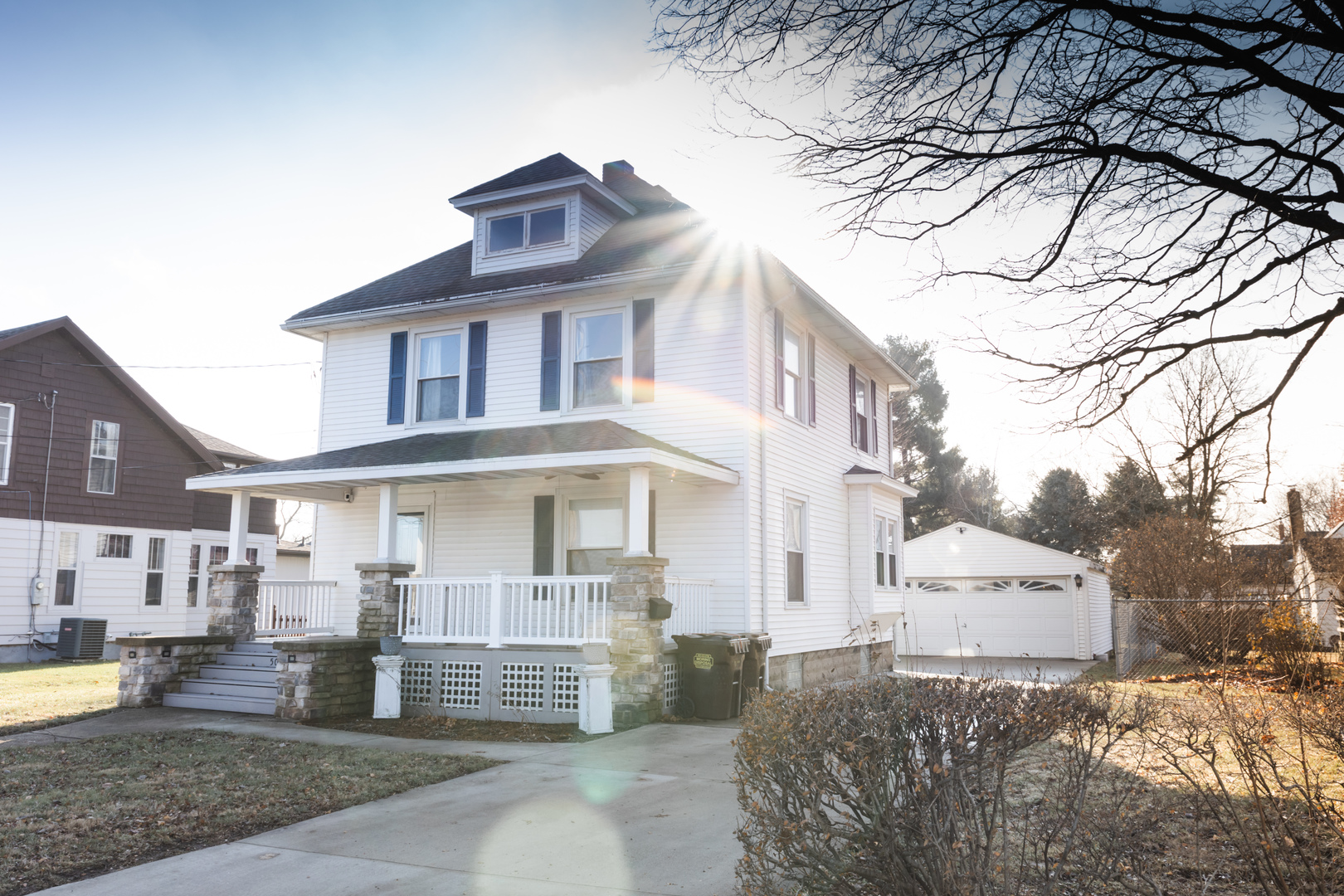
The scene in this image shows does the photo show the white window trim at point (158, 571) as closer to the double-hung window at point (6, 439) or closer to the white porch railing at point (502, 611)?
the double-hung window at point (6, 439)

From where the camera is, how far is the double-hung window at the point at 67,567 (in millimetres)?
19969

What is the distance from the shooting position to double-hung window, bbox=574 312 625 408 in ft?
44.9

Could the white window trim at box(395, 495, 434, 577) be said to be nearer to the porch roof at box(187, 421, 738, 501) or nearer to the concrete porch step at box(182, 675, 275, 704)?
the porch roof at box(187, 421, 738, 501)

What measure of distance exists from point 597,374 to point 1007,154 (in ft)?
30.1

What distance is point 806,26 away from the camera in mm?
5055

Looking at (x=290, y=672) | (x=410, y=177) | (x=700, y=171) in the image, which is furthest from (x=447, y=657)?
(x=700, y=171)

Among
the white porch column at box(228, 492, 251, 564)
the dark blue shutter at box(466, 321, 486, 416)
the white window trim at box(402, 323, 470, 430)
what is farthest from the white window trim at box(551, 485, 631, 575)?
the white porch column at box(228, 492, 251, 564)

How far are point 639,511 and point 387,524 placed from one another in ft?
11.9

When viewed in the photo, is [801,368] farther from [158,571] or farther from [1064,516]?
[1064,516]

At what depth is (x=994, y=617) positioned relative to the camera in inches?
982

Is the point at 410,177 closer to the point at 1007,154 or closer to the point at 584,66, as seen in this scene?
the point at 584,66

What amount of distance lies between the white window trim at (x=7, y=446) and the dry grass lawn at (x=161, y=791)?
1223cm

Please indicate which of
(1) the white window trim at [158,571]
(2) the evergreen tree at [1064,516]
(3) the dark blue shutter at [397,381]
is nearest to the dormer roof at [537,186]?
(3) the dark blue shutter at [397,381]

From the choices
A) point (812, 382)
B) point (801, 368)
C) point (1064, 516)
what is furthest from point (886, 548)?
point (1064, 516)
